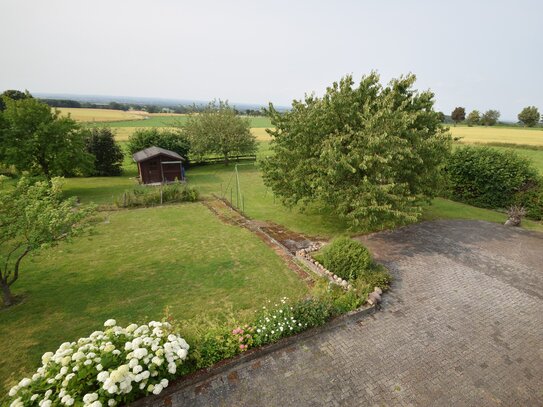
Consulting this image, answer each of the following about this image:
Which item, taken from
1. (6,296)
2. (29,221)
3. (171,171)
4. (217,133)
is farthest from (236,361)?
(217,133)

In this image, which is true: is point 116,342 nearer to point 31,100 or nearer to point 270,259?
point 270,259

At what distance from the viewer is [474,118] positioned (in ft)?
307

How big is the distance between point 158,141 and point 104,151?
6.17m

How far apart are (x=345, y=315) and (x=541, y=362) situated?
4.77 meters

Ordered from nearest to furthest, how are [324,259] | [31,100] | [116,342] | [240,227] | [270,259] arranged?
1. [116,342]
2. [324,259]
3. [270,259]
4. [240,227]
5. [31,100]

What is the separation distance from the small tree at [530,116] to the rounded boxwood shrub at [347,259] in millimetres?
107851

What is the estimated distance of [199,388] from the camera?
20.5ft

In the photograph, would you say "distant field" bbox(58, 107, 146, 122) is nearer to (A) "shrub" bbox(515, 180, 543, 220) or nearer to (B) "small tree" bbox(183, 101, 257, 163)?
(B) "small tree" bbox(183, 101, 257, 163)

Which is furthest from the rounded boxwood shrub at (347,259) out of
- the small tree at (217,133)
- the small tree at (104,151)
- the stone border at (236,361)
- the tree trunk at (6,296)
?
the small tree at (104,151)

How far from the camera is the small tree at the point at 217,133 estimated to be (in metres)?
36.6

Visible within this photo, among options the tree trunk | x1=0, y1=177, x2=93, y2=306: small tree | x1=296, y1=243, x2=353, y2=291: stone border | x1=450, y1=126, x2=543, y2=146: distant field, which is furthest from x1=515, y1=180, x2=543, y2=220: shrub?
x1=450, y1=126, x2=543, y2=146: distant field

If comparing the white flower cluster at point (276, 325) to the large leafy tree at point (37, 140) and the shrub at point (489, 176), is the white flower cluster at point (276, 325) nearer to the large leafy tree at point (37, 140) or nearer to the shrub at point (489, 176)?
the shrub at point (489, 176)

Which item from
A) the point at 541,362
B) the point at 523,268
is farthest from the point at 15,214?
the point at 523,268

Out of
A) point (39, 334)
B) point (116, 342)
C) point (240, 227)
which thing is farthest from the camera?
point (240, 227)
